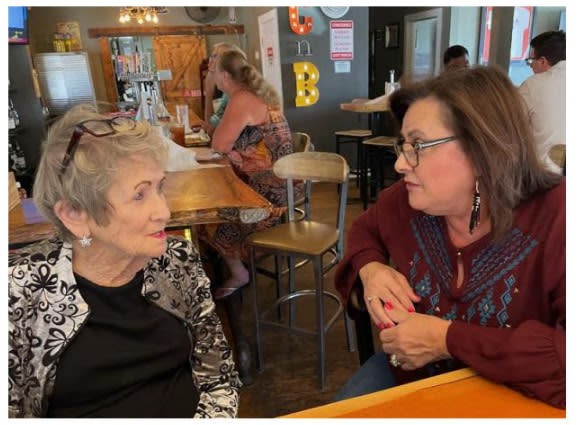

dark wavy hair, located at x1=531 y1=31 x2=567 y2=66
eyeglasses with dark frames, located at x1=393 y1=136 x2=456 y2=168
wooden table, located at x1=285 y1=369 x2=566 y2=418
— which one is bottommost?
wooden table, located at x1=285 y1=369 x2=566 y2=418

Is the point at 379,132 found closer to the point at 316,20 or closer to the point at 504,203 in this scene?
the point at 316,20

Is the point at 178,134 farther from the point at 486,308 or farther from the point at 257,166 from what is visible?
the point at 486,308

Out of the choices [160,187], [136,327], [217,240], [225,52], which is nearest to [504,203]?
[160,187]

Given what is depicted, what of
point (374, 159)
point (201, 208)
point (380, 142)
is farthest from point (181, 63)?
point (201, 208)

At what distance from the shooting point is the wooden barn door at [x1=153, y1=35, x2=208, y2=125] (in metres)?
8.46

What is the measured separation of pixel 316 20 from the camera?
211 inches

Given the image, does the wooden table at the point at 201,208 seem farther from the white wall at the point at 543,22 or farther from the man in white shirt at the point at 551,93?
the white wall at the point at 543,22

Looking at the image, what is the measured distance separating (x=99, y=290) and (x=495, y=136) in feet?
3.22

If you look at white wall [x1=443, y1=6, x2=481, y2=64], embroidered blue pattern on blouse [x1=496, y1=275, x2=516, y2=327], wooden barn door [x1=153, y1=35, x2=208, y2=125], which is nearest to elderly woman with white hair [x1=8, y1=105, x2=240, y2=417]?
embroidered blue pattern on blouse [x1=496, y1=275, x2=516, y2=327]

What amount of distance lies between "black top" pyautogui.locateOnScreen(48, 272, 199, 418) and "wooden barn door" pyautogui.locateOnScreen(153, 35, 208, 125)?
308 inches

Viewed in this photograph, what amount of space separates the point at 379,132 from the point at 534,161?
578 cm

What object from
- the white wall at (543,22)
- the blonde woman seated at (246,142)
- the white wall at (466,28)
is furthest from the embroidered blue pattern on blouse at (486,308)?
the white wall at (466,28)

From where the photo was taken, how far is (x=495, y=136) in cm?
97

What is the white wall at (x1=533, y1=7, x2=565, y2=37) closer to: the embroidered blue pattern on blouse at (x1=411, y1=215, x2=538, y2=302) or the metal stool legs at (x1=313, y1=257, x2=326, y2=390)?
the metal stool legs at (x1=313, y1=257, x2=326, y2=390)
